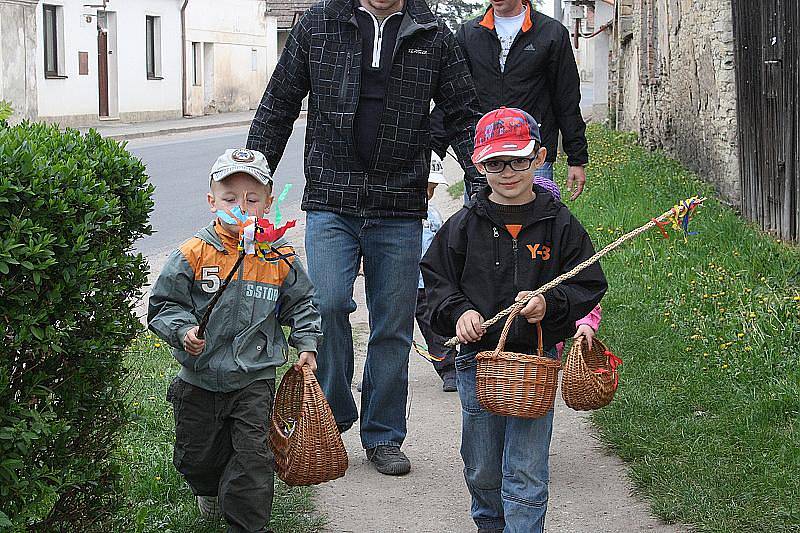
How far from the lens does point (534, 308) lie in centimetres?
372

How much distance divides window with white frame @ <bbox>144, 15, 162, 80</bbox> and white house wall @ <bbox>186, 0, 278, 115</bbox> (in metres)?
1.83

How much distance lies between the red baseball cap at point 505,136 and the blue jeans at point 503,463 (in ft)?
2.38

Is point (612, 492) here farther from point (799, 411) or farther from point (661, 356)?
point (661, 356)

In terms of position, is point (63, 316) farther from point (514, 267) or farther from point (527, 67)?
point (527, 67)

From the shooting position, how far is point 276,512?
4.48m

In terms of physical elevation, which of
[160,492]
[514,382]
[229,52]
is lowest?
[160,492]

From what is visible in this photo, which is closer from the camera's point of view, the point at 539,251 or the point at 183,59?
the point at 539,251

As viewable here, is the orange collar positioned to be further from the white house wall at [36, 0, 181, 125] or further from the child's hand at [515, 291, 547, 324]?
the white house wall at [36, 0, 181, 125]

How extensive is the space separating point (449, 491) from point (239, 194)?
1.71 m

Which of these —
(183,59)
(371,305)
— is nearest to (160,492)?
(371,305)

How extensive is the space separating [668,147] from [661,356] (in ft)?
29.9

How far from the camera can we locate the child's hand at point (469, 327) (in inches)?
148

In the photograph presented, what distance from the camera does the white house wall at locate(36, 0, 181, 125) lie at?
29188 mm

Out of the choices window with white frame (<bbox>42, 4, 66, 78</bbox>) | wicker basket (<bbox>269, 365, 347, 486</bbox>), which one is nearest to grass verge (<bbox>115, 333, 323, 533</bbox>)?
wicker basket (<bbox>269, 365, 347, 486</bbox>)
